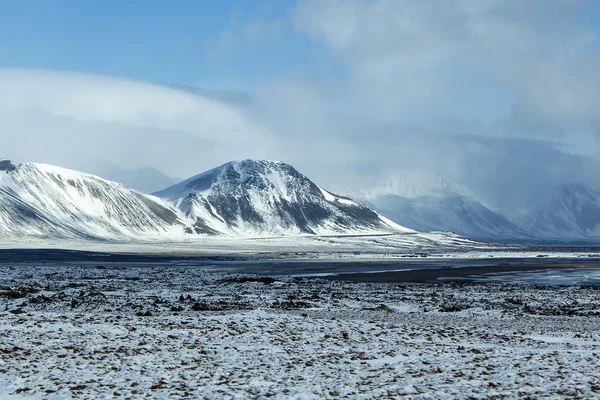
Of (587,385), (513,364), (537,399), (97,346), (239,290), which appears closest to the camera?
(537,399)

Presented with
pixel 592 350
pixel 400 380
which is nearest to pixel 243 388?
pixel 400 380

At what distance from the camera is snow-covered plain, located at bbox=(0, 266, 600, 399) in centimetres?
1805

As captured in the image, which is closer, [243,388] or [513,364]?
[243,388]

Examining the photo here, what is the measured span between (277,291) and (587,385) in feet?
117

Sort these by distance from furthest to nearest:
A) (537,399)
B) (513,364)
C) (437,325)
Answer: (437,325)
(513,364)
(537,399)

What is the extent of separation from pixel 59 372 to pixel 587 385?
1481 cm

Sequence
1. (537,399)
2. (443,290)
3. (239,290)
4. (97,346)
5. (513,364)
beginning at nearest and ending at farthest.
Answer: (537,399)
(513,364)
(97,346)
(239,290)
(443,290)

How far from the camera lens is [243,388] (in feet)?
59.4

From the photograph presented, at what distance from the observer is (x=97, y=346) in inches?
910

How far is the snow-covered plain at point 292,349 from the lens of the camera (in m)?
18.0

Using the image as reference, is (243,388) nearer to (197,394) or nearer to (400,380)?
(197,394)

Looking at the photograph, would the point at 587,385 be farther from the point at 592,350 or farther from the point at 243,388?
the point at 243,388

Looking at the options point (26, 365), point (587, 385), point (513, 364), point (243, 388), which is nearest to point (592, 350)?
point (513, 364)

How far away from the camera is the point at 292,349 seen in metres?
23.9
